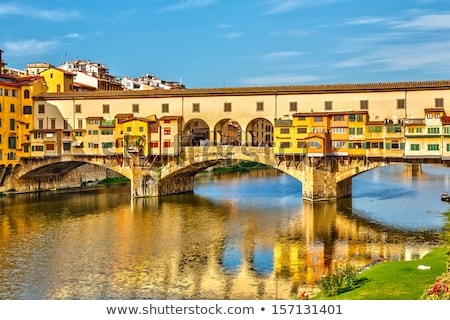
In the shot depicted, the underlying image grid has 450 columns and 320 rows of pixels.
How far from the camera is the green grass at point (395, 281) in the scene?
17.0 m

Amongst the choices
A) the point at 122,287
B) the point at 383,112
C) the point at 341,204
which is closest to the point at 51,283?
the point at 122,287

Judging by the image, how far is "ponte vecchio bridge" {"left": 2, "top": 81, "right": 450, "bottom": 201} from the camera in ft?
144

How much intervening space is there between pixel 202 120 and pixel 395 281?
109 feet

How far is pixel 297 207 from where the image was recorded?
43531mm

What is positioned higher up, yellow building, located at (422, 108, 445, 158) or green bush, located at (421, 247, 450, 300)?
yellow building, located at (422, 108, 445, 158)

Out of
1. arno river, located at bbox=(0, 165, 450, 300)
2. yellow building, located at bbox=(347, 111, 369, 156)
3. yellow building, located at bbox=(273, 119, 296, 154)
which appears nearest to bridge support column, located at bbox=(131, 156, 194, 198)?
arno river, located at bbox=(0, 165, 450, 300)

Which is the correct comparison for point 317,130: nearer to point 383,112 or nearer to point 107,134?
point 383,112

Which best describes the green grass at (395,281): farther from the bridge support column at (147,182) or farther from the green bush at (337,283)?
the bridge support column at (147,182)

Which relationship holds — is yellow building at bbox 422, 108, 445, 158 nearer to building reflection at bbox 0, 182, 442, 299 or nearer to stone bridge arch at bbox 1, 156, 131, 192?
building reflection at bbox 0, 182, 442, 299

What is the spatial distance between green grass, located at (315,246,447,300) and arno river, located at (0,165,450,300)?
8.86ft

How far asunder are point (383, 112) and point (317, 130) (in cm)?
533

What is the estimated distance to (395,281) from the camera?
1898 cm

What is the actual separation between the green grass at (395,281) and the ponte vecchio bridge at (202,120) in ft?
67.3

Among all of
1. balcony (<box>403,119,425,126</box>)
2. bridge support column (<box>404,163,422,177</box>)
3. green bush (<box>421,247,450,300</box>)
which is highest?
balcony (<box>403,119,425,126</box>)
